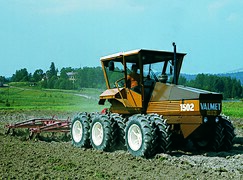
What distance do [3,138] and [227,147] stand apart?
8005mm

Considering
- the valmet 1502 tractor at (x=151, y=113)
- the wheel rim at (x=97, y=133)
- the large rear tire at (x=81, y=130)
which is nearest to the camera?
the valmet 1502 tractor at (x=151, y=113)

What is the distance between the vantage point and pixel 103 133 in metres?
11.8

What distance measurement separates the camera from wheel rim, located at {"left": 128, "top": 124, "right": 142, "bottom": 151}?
34.8 feet

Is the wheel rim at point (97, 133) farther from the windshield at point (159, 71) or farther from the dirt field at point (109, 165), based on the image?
the windshield at point (159, 71)

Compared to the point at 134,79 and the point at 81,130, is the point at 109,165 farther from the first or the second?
the point at 81,130

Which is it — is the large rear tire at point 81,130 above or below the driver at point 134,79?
below

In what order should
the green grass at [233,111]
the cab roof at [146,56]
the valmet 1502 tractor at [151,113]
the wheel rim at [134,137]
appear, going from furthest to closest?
1. the green grass at [233,111]
2. the cab roof at [146,56]
3. the wheel rim at [134,137]
4. the valmet 1502 tractor at [151,113]

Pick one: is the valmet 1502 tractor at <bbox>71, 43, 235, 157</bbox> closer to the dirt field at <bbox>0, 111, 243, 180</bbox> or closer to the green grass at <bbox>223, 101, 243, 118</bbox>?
the dirt field at <bbox>0, 111, 243, 180</bbox>

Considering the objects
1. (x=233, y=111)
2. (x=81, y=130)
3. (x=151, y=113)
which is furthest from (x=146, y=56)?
(x=233, y=111)

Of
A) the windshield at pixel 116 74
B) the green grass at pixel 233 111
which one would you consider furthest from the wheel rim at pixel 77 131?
the green grass at pixel 233 111

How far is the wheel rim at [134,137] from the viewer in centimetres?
1061

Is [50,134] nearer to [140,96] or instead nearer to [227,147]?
[140,96]

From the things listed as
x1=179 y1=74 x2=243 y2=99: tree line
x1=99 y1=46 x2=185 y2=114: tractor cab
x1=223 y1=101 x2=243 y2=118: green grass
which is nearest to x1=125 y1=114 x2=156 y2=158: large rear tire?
x1=99 y1=46 x2=185 y2=114: tractor cab

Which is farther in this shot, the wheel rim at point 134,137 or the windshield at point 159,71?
the windshield at point 159,71
